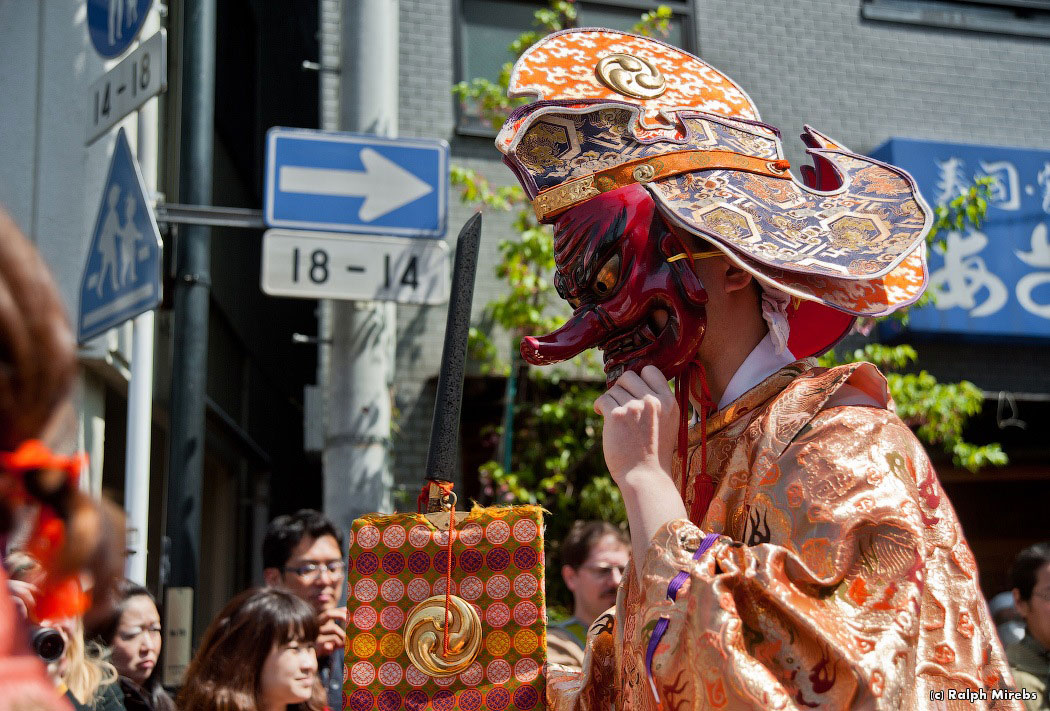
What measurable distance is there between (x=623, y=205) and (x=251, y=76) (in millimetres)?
9043

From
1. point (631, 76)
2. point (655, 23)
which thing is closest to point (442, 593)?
point (631, 76)

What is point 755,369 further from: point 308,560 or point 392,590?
point 308,560

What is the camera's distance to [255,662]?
10.6 feet

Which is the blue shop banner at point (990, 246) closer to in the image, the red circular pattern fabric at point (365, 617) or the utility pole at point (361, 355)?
the utility pole at point (361, 355)

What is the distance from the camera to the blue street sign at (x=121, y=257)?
390 cm

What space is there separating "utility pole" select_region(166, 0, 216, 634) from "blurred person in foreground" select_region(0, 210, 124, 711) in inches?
147

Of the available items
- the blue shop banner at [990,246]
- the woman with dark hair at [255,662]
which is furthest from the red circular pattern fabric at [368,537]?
the blue shop banner at [990,246]

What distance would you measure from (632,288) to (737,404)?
255mm

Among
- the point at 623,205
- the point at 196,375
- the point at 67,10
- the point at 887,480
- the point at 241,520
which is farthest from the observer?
the point at 241,520

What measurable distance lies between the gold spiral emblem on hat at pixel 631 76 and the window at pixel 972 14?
7.45 meters

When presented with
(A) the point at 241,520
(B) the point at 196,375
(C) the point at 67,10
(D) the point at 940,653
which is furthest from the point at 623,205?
(A) the point at 241,520

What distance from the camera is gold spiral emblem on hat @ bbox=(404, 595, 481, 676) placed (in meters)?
1.87

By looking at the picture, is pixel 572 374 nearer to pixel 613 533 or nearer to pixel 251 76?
pixel 613 533

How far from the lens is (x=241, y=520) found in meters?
10.3
